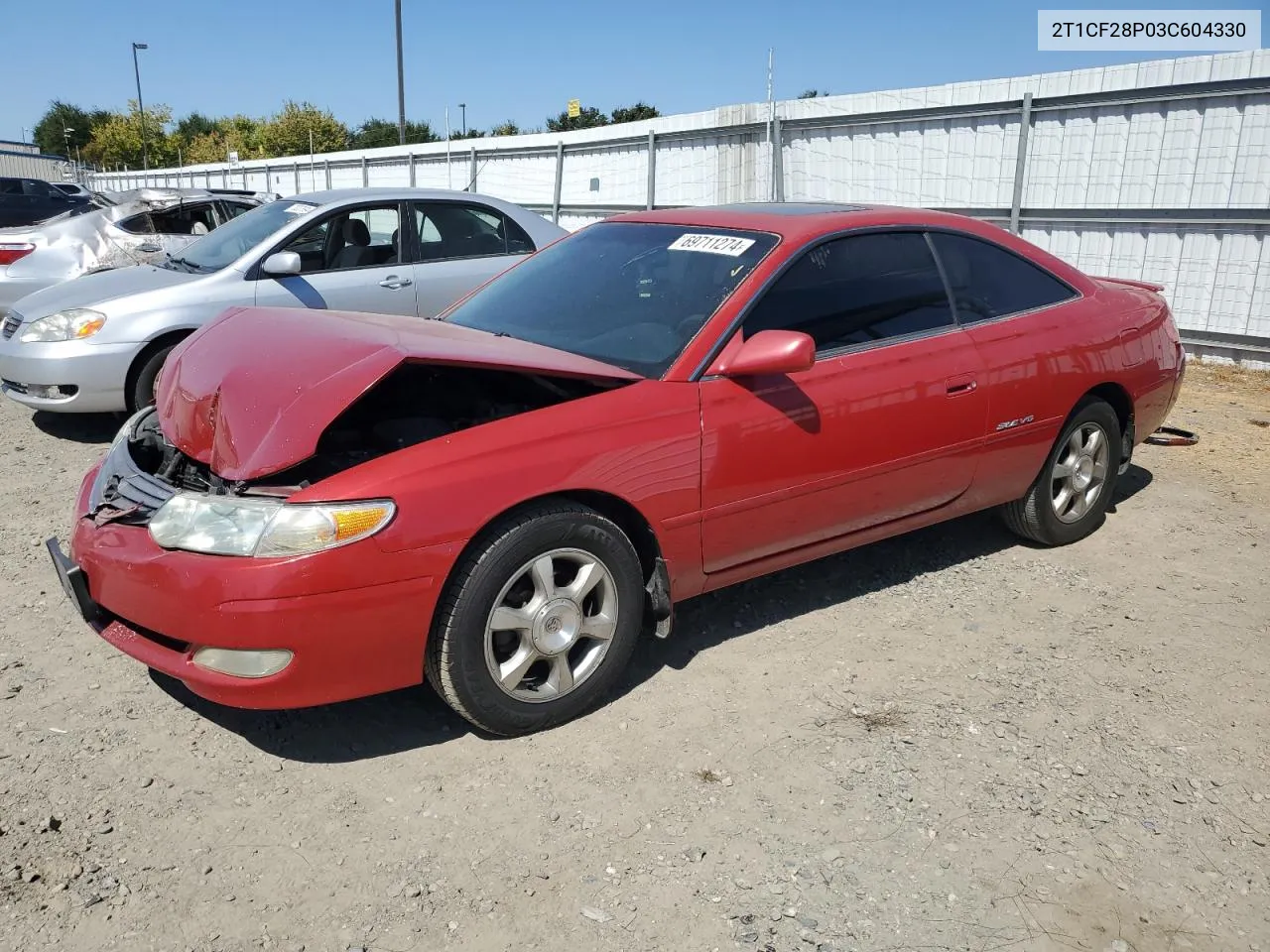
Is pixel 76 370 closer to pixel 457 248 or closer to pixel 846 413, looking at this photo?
pixel 457 248

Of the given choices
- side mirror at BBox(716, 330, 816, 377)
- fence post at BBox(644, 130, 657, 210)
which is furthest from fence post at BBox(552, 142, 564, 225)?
side mirror at BBox(716, 330, 816, 377)

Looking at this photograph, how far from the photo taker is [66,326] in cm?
614

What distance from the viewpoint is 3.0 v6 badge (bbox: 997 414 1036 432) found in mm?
4062

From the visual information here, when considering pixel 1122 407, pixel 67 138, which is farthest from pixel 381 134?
pixel 1122 407

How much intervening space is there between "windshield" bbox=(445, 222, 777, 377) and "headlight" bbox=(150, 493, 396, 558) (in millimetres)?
1107

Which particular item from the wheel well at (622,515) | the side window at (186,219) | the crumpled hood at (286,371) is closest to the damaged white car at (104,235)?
the side window at (186,219)

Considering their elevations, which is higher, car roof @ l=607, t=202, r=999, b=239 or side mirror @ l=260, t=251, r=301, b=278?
car roof @ l=607, t=202, r=999, b=239

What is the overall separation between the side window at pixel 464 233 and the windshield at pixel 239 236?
802mm

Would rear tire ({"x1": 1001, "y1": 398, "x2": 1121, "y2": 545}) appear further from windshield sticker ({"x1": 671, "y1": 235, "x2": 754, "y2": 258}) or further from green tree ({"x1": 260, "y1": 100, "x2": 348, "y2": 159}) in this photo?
green tree ({"x1": 260, "y1": 100, "x2": 348, "y2": 159})

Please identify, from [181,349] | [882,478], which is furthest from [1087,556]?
[181,349]

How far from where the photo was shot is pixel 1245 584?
432 cm

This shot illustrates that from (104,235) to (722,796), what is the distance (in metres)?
9.88

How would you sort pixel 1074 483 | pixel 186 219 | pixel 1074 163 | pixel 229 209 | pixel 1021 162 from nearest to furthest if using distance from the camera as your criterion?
pixel 1074 483
pixel 1074 163
pixel 1021 162
pixel 186 219
pixel 229 209

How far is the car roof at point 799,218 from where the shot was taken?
373 centimetres
